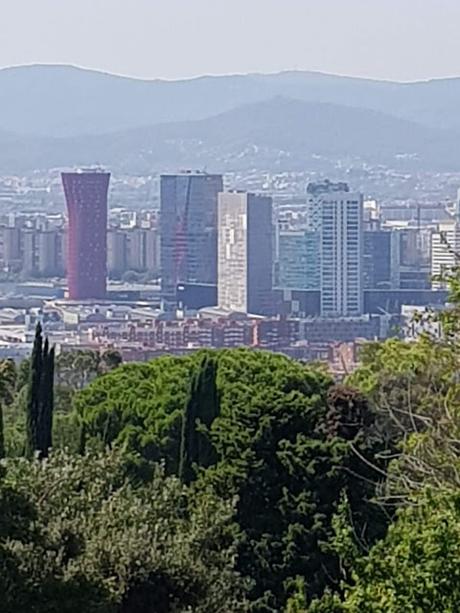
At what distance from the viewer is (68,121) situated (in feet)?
600

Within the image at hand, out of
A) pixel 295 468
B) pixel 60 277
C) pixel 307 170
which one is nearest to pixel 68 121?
pixel 307 170

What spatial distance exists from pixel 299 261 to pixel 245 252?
2.98 metres

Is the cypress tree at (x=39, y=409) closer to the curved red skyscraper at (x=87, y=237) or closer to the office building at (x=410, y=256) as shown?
the office building at (x=410, y=256)

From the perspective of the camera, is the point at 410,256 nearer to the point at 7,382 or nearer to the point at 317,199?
the point at 317,199

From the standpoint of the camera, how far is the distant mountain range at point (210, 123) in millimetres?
160500

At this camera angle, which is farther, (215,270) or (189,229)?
(189,229)

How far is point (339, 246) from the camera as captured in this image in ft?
305

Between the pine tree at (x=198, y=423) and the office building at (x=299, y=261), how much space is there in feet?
255

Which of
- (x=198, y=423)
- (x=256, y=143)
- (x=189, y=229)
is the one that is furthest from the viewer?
(x=256, y=143)

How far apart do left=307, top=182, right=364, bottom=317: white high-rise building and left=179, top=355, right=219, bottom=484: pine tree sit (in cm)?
7398

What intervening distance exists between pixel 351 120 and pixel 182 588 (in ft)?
536

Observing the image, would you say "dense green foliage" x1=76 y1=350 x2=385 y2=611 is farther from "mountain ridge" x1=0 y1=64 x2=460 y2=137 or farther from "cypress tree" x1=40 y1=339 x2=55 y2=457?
"mountain ridge" x1=0 y1=64 x2=460 y2=137

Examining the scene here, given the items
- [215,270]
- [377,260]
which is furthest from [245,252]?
[377,260]

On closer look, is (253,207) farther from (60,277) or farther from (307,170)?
(307,170)
